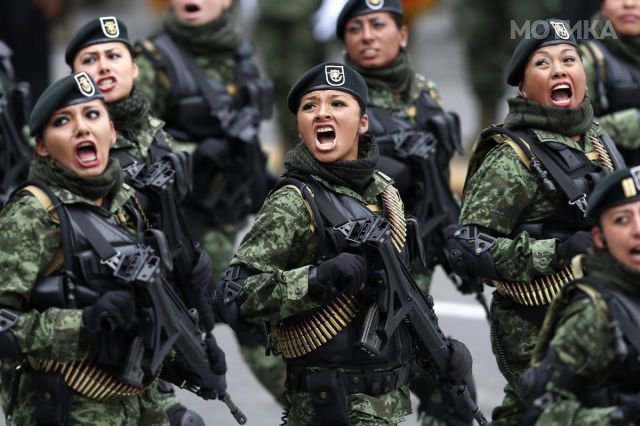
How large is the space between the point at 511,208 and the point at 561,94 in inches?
24.8

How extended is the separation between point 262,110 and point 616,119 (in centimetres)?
217

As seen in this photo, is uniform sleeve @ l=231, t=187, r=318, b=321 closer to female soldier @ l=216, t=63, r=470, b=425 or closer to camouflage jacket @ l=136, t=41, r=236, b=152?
female soldier @ l=216, t=63, r=470, b=425

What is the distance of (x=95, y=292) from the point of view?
7711mm

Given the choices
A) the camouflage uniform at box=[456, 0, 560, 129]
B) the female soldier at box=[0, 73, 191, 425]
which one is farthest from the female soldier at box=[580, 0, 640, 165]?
the camouflage uniform at box=[456, 0, 560, 129]

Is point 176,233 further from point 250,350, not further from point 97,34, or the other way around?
point 250,350

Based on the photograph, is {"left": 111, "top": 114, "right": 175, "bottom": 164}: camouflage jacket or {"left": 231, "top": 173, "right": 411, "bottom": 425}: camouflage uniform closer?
{"left": 231, "top": 173, "right": 411, "bottom": 425}: camouflage uniform

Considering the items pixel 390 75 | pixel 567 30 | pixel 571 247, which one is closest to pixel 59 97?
pixel 571 247

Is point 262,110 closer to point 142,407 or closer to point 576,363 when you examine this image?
point 142,407

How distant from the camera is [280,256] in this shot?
7.93 meters

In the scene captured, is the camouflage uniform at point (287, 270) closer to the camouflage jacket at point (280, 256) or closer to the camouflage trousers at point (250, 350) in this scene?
the camouflage jacket at point (280, 256)

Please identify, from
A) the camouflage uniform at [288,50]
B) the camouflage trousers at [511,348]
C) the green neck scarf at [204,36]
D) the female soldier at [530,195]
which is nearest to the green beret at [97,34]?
the green neck scarf at [204,36]

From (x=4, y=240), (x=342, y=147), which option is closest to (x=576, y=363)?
(x=342, y=147)

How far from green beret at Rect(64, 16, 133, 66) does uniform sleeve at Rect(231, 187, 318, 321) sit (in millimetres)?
1954

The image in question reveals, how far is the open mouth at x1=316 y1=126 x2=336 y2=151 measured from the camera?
811 cm
